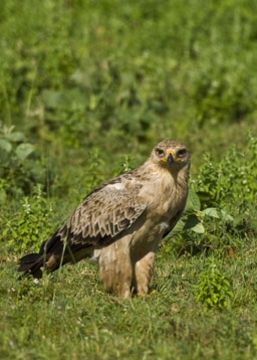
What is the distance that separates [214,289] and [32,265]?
57.2 inches

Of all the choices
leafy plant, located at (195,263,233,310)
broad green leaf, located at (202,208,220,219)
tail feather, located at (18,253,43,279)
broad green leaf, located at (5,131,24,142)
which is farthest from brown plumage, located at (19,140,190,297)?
broad green leaf, located at (5,131,24,142)

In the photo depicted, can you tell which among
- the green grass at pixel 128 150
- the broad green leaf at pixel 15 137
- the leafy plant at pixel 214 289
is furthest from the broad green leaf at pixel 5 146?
the leafy plant at pixel 214 289

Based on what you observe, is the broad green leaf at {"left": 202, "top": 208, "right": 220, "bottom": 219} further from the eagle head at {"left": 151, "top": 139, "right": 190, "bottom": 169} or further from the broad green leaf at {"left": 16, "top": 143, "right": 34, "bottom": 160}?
the broad green leaf at {"left": 16, "top": 143, "right": 34, "bottom": 160}

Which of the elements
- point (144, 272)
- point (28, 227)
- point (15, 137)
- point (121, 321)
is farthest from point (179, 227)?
point (15, 137)

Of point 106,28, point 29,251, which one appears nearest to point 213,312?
point 29,251


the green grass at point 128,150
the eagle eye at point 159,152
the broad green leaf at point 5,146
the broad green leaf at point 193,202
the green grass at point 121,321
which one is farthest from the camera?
the broad green leaf at point 5,146

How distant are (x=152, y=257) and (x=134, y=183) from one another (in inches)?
24.0

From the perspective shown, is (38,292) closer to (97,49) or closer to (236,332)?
(236,332)

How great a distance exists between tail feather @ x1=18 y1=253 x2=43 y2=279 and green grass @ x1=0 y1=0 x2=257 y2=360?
0.47 feet

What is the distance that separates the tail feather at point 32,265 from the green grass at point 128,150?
0.47 feet

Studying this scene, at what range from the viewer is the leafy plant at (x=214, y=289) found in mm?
5809

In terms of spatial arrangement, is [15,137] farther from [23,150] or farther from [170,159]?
[170,159]

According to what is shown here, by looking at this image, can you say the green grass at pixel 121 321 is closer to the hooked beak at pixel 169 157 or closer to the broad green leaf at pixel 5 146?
the hooked beak at pixel 169 157

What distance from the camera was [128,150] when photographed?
10789 mm
